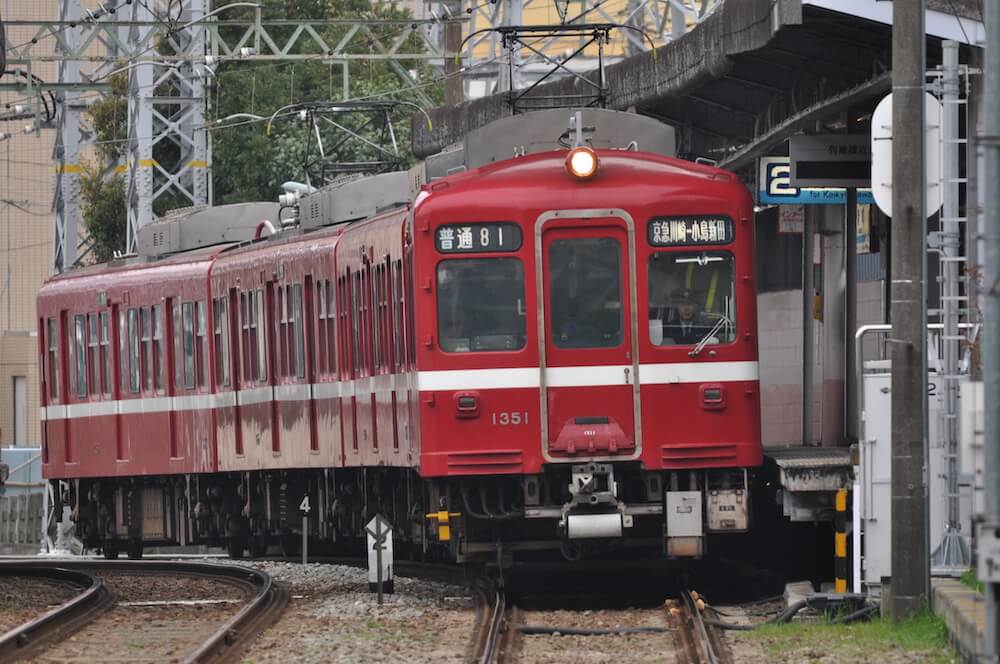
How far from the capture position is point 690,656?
11.6 metres

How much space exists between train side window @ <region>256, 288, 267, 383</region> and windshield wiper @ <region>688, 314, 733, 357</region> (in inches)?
228

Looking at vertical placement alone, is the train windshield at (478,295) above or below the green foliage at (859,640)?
above

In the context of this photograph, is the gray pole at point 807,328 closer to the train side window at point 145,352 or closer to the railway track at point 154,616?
the railway track at point 154,616

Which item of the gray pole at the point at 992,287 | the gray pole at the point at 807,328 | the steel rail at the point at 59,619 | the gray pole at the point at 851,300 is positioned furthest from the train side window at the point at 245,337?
the gray pole at the point at 992,287

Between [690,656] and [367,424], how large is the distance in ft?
17.6

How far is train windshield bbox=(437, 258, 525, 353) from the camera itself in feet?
47.0

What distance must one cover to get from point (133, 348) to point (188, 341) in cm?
112

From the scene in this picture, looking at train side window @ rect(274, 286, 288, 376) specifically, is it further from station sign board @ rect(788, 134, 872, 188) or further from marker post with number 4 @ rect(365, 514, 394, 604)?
station sign board @ rect(788, 134, 872, 188)

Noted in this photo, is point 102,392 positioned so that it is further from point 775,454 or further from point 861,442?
point 861,442

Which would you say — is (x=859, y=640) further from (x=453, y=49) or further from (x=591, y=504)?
(x=453, y=49)

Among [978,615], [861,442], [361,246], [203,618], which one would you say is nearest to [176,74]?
[361,246]

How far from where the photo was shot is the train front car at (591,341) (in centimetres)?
1422

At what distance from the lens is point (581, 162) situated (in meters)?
14.4

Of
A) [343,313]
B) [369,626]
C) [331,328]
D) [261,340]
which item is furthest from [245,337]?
[369,626]
